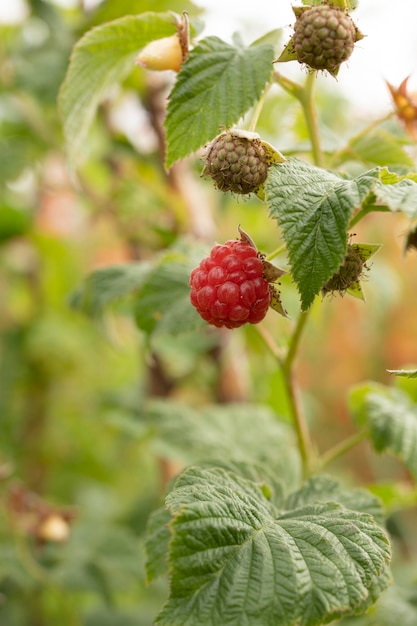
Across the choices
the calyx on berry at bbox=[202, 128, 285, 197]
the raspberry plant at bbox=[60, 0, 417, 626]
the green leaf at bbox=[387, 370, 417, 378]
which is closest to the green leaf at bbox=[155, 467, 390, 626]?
the raspberry plant at bbox=[60, 0, 417, 626]

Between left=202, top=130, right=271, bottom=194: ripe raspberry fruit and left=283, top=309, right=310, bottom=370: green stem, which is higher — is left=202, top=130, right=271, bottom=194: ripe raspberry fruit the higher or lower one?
the higher one

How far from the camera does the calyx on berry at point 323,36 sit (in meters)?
0.51

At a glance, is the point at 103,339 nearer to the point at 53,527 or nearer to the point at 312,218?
the point at 53,527

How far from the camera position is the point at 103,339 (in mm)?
1707

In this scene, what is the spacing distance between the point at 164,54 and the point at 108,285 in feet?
1.19

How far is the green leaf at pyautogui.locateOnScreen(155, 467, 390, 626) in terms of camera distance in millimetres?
462

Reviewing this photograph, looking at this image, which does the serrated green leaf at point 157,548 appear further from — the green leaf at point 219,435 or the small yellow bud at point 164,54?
the small yellow bud at point 164,54

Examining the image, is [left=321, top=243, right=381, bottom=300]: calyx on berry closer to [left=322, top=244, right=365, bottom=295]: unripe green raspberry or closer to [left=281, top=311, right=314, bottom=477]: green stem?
[left=322, top=244, right=365, bottom=295]: unripe green raspberry

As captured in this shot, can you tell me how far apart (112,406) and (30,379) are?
1.45 ft

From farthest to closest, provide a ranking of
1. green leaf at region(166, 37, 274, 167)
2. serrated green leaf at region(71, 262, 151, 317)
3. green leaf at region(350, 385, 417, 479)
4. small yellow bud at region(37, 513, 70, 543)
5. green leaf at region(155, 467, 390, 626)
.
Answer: small yellow bud at region(37, 513, 70, 543), serrated green leaf at region(71, 262, 151, 317), green leaf at region(350, 385, 417, 479), green leaf at region(166, 37, 274, 167), green leaf at region(155, 467, 390, 626)

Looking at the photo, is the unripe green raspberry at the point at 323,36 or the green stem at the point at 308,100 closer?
the unripe green raspberry at the point at 323,36

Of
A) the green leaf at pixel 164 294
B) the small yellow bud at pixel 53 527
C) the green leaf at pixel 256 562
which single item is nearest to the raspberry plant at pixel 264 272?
the green leaf at pixel 256 562

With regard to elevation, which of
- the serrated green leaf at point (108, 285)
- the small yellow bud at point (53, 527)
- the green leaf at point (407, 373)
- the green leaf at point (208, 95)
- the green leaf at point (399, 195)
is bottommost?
the small yellow bud at point (53, 527)

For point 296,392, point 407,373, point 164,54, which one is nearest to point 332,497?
point 296,392
